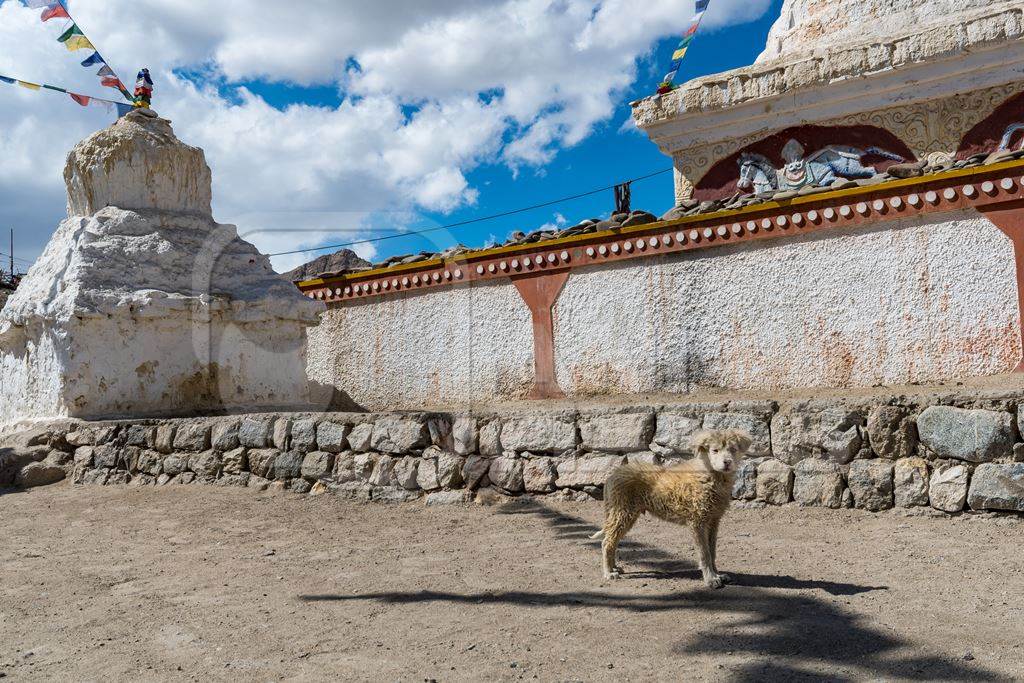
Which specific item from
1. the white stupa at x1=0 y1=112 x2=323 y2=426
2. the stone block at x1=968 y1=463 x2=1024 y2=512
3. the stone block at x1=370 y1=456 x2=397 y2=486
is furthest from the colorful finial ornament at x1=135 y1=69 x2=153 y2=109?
the stone block at x1=968 y1=463 x2=1024 y2=512

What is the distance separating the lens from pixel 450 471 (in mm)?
5898

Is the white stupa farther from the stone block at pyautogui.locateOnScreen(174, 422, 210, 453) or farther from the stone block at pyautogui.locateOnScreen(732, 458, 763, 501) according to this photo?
the stone block at pyautogui.locateOnScreen(732, 458, 763, 501)

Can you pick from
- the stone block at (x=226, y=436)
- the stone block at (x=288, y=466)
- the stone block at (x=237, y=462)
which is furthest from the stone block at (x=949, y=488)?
the stone block at (x=226, y=436)

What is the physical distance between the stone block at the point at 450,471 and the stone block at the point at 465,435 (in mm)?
92

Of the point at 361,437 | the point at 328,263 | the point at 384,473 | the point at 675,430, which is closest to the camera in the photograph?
the point at 675,430

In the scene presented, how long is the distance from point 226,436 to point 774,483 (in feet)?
14.2

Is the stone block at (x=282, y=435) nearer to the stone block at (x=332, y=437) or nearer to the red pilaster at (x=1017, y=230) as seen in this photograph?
the stone block at (x=332, y=437)

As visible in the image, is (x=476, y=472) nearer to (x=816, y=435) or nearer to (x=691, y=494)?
(x=816, y=435)

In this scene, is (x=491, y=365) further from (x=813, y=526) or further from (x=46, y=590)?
(x=46, y=590)

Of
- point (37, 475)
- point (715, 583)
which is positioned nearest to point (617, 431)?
point (715, 583)

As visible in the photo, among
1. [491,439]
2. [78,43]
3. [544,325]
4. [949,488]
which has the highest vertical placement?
[78,43]

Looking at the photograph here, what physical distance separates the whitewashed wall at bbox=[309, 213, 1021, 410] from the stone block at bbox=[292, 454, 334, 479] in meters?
2.55

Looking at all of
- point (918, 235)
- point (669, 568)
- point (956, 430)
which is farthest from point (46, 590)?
point (918, 235)

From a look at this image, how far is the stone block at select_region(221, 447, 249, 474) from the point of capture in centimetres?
660
